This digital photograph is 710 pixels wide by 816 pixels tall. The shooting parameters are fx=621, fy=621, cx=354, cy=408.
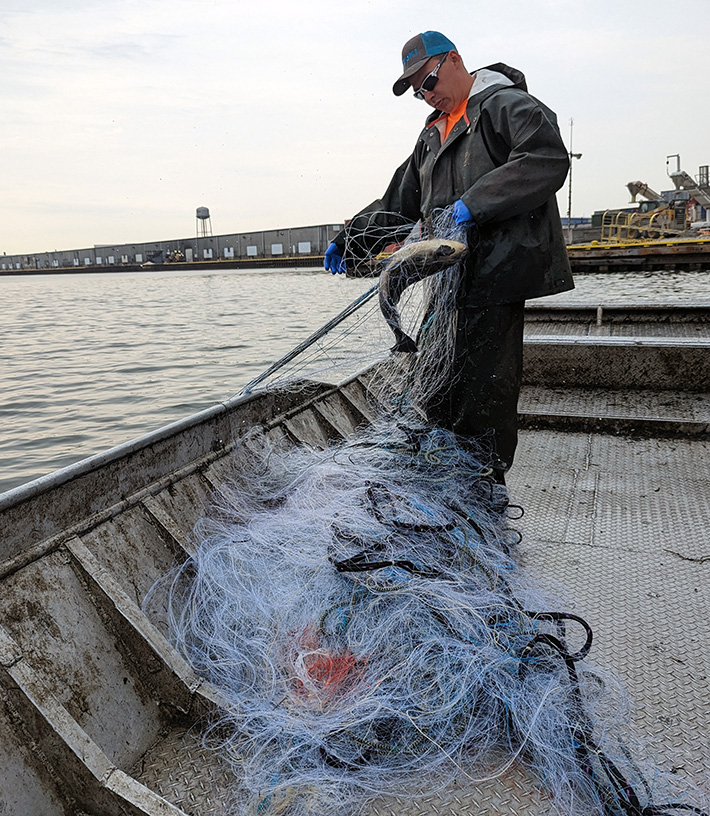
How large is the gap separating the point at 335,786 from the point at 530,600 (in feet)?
3.41

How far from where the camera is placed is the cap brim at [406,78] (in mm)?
2598

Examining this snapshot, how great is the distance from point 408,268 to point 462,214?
0.33 meters

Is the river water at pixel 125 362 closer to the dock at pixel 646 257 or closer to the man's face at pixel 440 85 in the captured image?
the man's face at pixel 440 85

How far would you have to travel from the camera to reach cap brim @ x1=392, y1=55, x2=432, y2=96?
2598 millimetres

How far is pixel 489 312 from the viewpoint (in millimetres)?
2736

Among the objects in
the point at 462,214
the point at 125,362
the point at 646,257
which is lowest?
the point at 125,362

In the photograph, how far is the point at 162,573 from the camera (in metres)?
2.50

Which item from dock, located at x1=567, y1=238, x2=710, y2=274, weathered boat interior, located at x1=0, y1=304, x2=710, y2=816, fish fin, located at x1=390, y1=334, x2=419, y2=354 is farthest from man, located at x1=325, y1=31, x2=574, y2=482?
dock, located at x1=567, y1=238, x2=710, y2=274

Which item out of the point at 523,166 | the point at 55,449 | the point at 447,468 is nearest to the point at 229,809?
the point at 447,468

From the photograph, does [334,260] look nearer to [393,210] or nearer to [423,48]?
[393,210]

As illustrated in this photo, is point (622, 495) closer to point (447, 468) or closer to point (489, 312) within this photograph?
point (447, 468)

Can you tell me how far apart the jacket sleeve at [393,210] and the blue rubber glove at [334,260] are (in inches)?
1.4

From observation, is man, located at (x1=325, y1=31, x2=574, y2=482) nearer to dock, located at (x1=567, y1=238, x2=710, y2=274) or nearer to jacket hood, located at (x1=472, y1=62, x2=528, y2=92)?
jacket hood, located at (x1=472, y1=62, x2=528, y2=92)

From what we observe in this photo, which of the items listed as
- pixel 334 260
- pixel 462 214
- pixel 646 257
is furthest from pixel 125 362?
pixel 646 257
